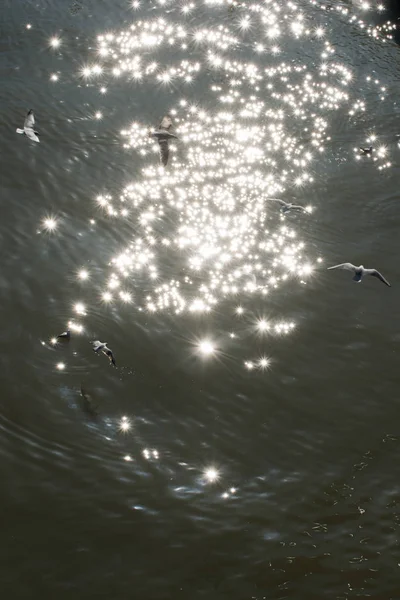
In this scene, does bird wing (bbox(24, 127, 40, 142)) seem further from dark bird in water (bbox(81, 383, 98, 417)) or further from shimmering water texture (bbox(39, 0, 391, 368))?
dark bird in water (bbox(81, 383, 98, 417))

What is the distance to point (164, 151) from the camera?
11070 millimetres

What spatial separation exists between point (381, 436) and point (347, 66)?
406 inches

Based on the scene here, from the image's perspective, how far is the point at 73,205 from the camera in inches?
385

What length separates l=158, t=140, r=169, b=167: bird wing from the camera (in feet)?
35.9

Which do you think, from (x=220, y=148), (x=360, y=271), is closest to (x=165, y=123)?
(x=220, y=148)

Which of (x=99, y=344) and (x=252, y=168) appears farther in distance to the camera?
(x=252, y=168)

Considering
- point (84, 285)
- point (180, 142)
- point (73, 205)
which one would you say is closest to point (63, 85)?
point (180, 142)

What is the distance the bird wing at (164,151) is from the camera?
10945 mm

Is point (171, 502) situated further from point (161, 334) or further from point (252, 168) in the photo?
point (252, 168)

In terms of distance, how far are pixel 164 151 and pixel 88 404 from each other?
5891 mm

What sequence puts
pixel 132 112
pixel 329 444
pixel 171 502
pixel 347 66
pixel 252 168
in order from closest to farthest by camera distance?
pixel 171 502, pixel 329 444, pixel 252 168, pixel 132 112, pixel 347 66

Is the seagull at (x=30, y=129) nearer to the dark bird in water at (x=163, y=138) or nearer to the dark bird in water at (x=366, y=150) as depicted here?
the dark bird in water at (x=163, y=138)

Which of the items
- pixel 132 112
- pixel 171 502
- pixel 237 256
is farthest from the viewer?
pixel 132 112

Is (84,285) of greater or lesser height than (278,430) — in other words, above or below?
above
